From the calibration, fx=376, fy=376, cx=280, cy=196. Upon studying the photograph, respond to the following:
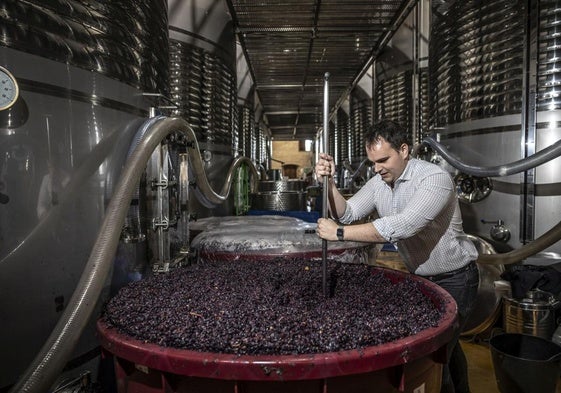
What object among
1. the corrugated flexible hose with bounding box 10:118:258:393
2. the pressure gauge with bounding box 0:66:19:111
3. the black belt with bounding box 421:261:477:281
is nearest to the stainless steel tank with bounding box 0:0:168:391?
the pressure gauge with bounding box 0:66:19:111

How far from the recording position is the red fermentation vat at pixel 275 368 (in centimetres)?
100

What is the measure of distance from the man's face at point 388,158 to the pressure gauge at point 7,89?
1.58 m

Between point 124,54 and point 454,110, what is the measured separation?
3058 mm

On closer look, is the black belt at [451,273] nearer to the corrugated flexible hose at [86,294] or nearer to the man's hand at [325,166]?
the man's hand at [325,166]

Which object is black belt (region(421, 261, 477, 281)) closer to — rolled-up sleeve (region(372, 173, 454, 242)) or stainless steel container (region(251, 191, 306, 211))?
rolled-up sleeve (region(372, 173, 454, 242))

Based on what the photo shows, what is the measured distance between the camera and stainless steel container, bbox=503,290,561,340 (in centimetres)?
263

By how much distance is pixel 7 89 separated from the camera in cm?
150

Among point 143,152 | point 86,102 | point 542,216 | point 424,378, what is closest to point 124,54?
point 86,102

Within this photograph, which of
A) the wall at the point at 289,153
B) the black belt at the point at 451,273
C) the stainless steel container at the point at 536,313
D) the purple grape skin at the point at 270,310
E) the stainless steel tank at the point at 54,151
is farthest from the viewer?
the wall at the point at 289,153

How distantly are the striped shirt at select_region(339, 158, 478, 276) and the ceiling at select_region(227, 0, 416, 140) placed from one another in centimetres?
143

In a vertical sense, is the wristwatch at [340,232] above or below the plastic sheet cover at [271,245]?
above

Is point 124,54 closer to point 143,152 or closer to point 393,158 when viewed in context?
point 143,152

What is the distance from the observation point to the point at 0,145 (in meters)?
1.54

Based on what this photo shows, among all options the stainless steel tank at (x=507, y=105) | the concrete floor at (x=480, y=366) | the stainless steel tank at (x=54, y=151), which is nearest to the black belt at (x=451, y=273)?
the concrete floor at (x=480, y=366)
